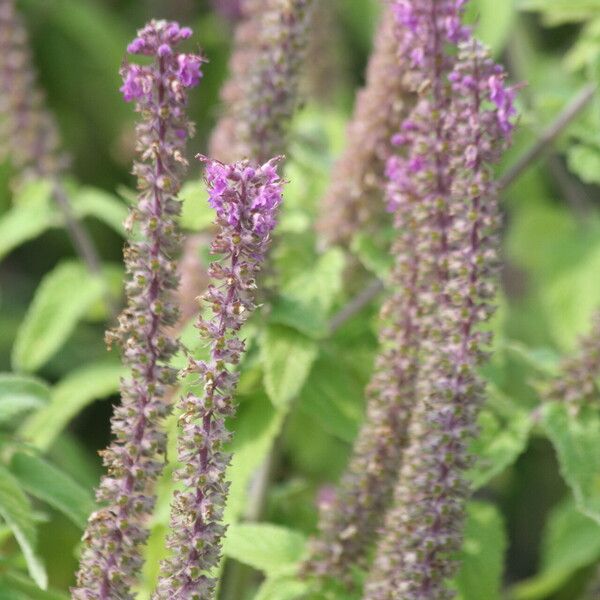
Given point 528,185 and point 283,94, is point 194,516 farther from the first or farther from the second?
point 528,185

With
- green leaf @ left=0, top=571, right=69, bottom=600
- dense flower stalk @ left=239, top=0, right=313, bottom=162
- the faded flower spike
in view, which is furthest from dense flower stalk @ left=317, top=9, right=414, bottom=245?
green leaf @ left=0, top=571, right=69, bottom=600

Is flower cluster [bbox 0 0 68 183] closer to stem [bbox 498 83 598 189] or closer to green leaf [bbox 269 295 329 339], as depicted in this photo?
green leaf [bbox 269 295 329 339]

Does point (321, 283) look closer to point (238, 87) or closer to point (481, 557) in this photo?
point (238, 87)

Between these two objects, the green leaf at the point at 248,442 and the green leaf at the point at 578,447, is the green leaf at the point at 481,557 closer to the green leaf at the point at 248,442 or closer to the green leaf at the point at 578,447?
the green leaf at the point at 578,447

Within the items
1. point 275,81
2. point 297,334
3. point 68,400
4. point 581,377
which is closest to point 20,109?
point 68,400

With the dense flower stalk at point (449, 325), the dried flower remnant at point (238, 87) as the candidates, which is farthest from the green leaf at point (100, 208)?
the dense flower stalk at point (449, 325)
